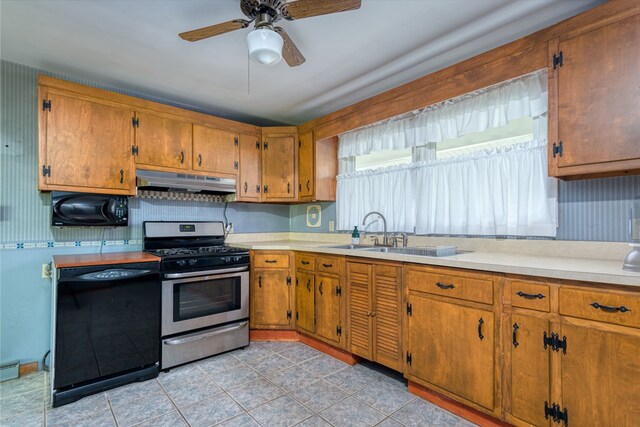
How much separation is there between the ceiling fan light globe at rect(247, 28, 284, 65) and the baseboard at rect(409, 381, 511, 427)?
7.53 feet

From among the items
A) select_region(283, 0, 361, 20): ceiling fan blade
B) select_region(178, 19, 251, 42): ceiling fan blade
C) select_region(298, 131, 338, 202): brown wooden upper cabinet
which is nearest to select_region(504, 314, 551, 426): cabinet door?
select_region(283, 0, 361, 20): ceiling fan blade

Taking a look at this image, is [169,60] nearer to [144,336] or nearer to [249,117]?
[249,117]

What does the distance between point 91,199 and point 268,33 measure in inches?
83.9

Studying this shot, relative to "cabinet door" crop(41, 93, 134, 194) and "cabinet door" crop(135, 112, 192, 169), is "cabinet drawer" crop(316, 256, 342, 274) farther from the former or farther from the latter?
"cabinet door" crop(41, 93, 134, 194)

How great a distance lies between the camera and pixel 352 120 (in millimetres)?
3137

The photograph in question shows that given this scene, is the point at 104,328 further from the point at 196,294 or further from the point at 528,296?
the point at 528,296

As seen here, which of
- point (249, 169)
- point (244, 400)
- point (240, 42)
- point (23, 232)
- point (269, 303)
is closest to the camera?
point (244, 400)

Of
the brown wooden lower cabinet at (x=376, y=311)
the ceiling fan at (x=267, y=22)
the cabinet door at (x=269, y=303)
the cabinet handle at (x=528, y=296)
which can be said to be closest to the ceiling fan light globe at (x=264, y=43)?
the ceiling fan at (x=267, y=22)

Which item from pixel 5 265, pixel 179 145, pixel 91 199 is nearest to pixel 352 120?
pixel 179 145

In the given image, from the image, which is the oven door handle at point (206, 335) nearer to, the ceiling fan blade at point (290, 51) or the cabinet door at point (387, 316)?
the cabinet door at point (387, 316)

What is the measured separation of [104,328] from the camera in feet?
7.54

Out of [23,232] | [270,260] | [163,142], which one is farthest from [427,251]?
[23,232]

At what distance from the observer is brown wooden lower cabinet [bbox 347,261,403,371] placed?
2.32 metres

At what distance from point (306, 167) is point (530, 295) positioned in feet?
8.16
